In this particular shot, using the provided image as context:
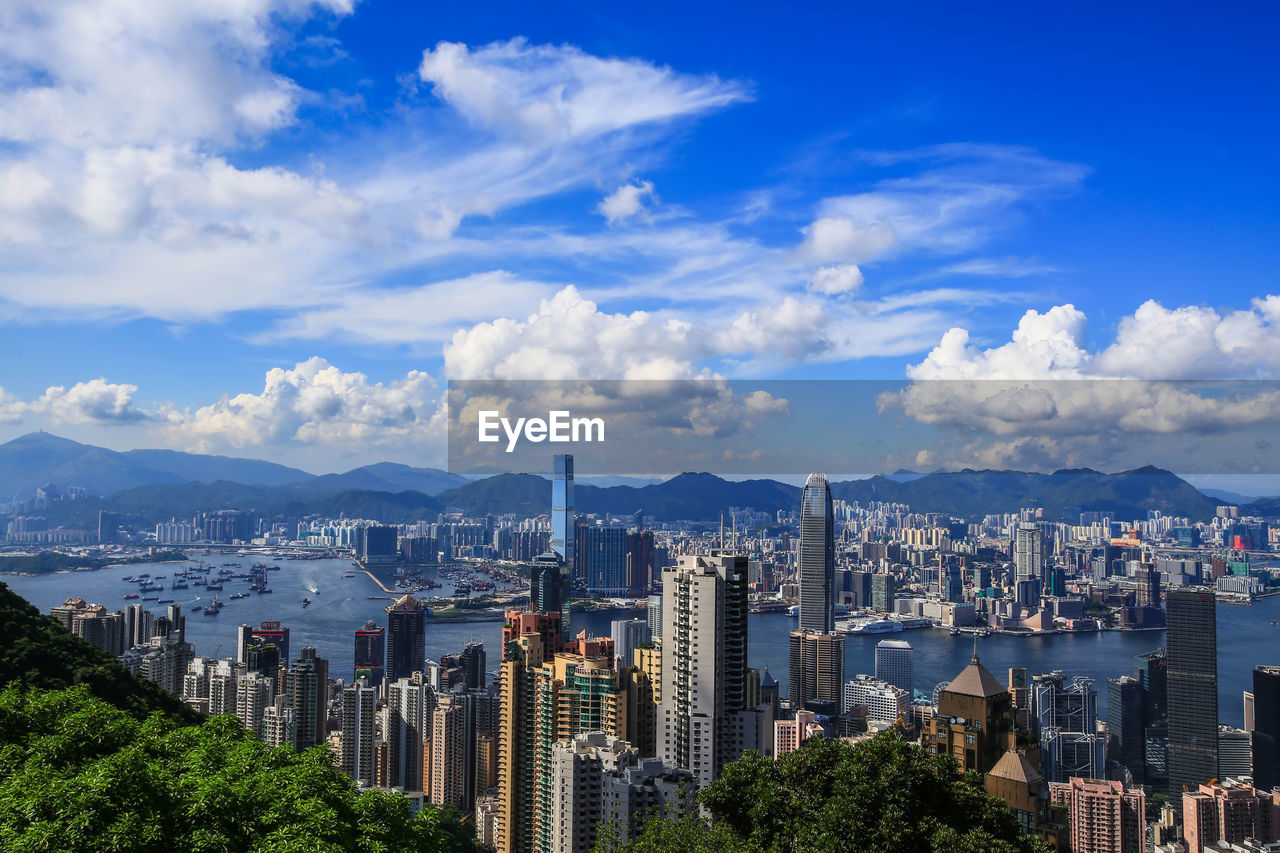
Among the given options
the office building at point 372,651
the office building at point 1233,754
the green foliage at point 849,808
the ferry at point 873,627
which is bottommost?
the office building at point 1233,754

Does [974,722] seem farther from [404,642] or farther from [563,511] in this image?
[563,511]

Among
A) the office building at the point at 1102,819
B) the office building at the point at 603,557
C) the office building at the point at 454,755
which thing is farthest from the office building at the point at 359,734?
the office building at the point at 603,557

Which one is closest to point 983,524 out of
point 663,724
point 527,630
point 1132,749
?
point 1132,749

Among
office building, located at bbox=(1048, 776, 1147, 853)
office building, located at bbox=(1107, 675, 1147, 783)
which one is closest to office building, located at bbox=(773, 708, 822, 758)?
office building, located at bbox=(1048, 776, 1147, 853)

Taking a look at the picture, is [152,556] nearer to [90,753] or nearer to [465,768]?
[465,768]

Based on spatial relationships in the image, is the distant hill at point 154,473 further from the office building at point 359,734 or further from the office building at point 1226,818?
the office building at point 1226,818

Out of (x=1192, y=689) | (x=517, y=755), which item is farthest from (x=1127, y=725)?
(x=517, y=755)

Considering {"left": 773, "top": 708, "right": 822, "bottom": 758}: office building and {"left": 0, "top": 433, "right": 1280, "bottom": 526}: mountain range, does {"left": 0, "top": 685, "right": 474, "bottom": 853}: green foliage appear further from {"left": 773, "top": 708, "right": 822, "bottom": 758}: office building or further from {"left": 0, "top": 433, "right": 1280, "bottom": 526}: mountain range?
{"left": 0, "top": 433, "right": 1280, "bottom": 526}: mountain range
